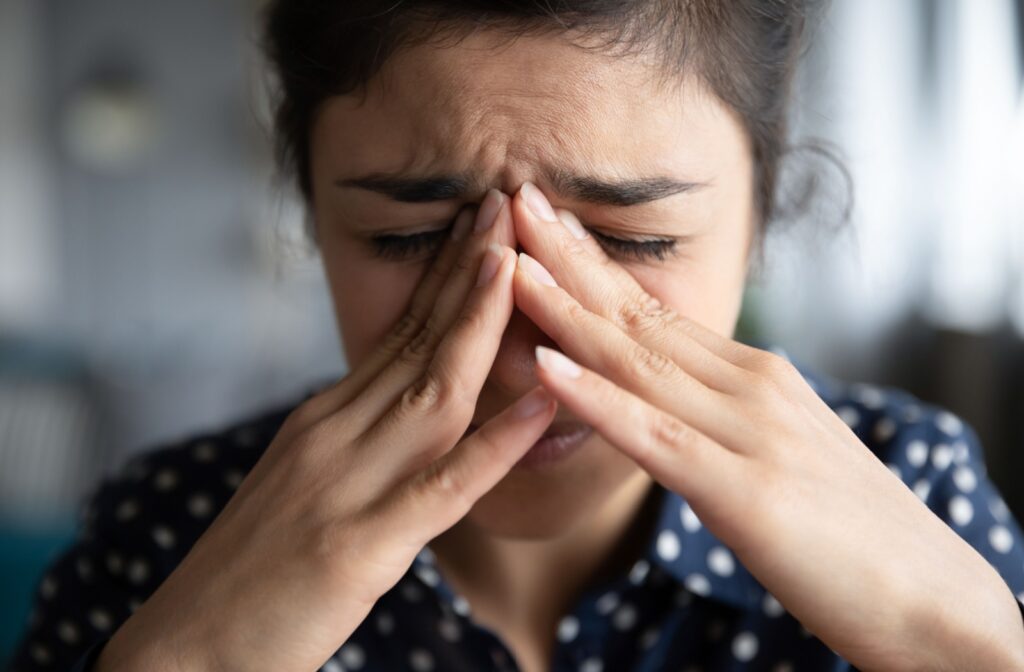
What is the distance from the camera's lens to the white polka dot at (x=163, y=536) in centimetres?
117

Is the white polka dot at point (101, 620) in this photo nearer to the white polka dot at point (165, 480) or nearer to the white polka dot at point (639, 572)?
the white polka dot at point (165, 480)

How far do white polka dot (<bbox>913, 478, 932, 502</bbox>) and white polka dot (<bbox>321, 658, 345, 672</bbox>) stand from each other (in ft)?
2.28

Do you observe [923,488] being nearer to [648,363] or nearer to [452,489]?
[648,363]

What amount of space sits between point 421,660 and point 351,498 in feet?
1.10

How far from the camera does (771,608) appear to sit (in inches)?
41.4

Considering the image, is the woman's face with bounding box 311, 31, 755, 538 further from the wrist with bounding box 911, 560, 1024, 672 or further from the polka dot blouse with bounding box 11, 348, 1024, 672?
the wrist with bounding box 911, 560, 1024, 672

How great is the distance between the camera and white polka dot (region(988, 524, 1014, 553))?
1116 millimetres

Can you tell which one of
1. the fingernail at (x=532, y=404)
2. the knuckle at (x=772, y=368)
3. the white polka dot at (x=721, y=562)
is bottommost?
the white polka dot at (x=721, y=562)

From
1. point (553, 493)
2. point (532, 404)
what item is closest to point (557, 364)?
point (532, 404)

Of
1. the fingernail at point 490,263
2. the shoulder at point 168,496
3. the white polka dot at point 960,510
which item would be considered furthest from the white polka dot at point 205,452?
the white polka dot at point 960,510

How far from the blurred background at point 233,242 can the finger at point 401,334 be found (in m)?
0.49

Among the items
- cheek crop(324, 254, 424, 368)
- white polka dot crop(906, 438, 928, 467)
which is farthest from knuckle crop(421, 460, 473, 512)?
white polka dot crop(906, 438, 928, 467)

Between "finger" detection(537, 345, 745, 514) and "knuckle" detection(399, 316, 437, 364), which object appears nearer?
"finger" detection(537, 345, 745, 514)

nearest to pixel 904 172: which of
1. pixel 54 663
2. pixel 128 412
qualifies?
pixel 128 412
